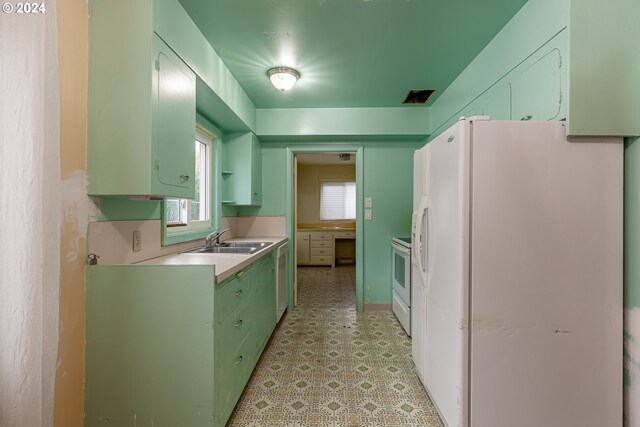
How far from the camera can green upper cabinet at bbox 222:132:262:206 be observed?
2951mm

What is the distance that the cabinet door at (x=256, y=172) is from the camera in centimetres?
302

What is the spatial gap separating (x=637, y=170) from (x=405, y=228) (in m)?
2.23

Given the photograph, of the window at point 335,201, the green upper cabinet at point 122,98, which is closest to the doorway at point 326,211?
the window at point 335,201

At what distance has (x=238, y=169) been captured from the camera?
2.96 meters

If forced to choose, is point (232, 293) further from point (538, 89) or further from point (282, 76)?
point (538, 89)

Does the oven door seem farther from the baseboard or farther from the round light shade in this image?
the round light shade

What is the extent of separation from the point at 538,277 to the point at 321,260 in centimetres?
486

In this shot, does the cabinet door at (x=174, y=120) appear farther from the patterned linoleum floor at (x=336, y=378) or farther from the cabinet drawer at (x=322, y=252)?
the cabinet drawer at (x=322, y=252)

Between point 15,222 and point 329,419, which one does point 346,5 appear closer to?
point 15,222

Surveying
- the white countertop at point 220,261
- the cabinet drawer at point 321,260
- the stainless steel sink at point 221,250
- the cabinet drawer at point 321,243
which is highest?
the white countertop at point 220,261

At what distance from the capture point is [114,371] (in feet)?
4.25

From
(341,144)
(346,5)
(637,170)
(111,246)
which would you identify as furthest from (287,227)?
(637,170)

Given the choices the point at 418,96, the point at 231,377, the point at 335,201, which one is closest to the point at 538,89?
the point at 418,96

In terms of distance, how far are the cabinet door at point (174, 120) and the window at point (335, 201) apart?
4.88 m
